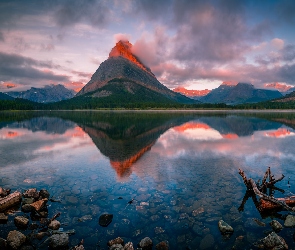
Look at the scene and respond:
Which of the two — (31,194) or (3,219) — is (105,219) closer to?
(3,219)

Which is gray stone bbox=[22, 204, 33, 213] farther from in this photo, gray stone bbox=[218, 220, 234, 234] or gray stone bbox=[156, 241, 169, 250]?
gray stone bbox=[218, 220, 234, 234]

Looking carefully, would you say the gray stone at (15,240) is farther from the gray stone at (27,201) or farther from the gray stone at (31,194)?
the gray stone at (31,194)

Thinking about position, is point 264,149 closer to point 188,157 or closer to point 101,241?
point 188,157

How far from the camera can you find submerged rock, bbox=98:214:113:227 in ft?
58.8

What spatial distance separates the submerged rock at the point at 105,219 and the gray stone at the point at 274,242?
11.1 meters

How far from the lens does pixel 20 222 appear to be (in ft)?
57.0

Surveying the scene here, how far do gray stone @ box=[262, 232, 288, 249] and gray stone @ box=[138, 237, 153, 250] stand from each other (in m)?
7.45

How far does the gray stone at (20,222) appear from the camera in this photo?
17328 millimetres

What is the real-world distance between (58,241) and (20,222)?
4.54 meters

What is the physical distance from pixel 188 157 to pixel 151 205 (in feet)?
67.1

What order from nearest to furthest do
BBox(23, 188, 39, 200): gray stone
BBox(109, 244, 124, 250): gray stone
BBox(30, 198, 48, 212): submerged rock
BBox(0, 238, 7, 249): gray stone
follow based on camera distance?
BBox(109, 244, 124, 250): gray stone, BBox(0, 238, 7, 249): gray stone, BBox(30, 198, 48, 212): submerged rock, BBox(23, 188, 39, 200): gray stone

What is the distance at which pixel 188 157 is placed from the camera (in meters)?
40.4

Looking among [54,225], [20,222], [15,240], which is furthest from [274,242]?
[20,222]

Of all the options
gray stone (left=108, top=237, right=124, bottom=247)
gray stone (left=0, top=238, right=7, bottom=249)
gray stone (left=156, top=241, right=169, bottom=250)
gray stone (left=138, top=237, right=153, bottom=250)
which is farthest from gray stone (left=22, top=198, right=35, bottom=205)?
gray stone (left=156, top=241, right=169, bottom=250)
